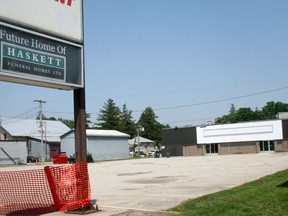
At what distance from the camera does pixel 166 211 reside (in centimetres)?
992

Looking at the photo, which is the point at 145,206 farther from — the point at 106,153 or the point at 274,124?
the point at 106,153

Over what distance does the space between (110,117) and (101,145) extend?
6284 centimetres

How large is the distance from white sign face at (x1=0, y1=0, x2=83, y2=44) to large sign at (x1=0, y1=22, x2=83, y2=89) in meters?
0.18

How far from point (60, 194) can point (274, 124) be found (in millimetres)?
58198

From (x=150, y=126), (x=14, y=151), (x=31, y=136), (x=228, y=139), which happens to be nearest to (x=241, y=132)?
(x=228, y=139)

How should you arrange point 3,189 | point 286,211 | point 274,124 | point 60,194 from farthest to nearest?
point 274,124 → point 3,189 → point 60,194 → point 286,211

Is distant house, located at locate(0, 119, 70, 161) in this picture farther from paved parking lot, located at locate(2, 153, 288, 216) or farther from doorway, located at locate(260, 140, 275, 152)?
paved parking lot, located at locate(2, 153, 288, 216)

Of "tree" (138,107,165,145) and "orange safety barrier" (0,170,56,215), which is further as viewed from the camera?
"tree" (138,107,165,145)

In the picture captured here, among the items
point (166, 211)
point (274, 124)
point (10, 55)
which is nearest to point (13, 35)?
point (10, 55)

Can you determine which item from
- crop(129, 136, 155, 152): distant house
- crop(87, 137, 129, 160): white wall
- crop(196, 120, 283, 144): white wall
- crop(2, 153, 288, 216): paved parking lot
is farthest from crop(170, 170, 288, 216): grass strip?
crop(129, 136, 155, 152): distant house

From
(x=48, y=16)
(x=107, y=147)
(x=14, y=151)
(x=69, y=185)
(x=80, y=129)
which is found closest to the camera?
(x=48, y=16)

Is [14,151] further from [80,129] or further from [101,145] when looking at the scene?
[80,129]

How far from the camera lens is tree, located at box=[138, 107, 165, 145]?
15638 cm

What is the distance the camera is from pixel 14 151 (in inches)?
2928
